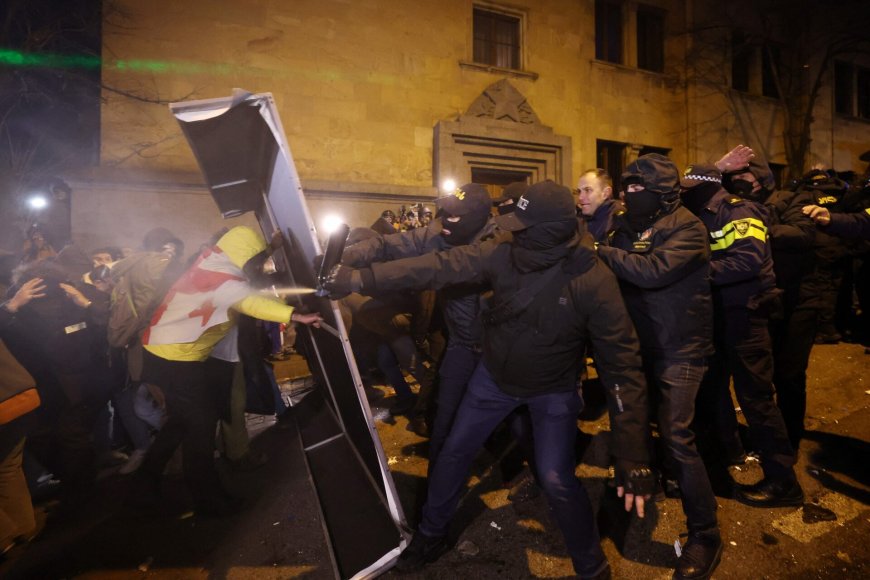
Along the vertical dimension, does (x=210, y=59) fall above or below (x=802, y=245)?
above

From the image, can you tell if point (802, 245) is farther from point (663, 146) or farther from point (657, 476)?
point (663, 146)

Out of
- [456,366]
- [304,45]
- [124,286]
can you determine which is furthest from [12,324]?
[304,45]

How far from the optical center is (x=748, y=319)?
9.62 ft

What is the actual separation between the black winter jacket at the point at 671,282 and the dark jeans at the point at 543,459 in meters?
0.67

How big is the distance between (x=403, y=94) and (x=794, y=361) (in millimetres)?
7995

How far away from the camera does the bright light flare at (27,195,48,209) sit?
23.0 ft

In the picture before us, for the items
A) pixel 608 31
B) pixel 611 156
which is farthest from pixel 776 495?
pixel 608 31

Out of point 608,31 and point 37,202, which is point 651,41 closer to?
point 608,31

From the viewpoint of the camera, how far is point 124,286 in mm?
3682

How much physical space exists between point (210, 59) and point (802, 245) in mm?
8898

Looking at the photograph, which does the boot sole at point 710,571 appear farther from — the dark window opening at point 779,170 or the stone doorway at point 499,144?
the dark window opening at point 779,170

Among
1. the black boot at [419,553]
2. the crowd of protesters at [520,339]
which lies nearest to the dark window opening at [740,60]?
the crowd of protesters at [520,339]

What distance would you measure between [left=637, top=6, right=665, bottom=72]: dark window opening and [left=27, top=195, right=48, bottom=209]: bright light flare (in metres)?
13.8

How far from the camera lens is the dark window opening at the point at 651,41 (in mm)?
11656
